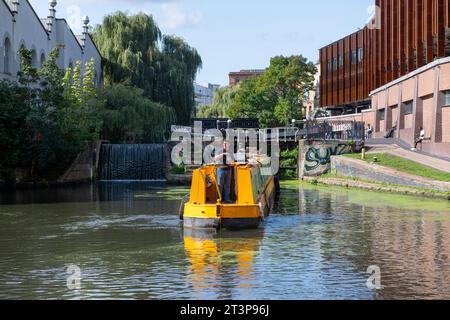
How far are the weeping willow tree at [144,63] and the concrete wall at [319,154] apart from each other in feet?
51.9

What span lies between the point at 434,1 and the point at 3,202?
2987cm

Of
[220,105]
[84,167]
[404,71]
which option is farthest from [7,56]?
[220,105]

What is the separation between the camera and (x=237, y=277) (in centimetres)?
1598

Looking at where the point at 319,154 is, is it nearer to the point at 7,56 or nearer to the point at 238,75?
the point at 7,56

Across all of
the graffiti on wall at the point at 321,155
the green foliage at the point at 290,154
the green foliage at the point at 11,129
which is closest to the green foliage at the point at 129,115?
the green foliage at the point at 11,129

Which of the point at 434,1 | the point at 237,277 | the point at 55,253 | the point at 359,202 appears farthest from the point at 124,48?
the point at 237,277

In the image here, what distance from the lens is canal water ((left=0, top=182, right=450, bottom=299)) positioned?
583 inches

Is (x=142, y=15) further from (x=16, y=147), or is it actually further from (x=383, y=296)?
(x=383, y=296)

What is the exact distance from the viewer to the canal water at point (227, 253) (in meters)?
14.8

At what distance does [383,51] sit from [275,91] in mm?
28249

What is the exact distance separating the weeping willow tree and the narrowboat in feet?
123

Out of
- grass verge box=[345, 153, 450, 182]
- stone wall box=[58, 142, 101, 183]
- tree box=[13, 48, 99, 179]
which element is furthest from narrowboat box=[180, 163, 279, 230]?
stone wall box=[58, 142, 101, 183]

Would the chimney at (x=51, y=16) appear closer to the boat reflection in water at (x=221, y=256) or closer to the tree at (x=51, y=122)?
the tree at (x=51, y=122)

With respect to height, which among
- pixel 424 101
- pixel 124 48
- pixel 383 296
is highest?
pixel 124 48
